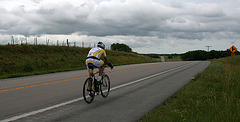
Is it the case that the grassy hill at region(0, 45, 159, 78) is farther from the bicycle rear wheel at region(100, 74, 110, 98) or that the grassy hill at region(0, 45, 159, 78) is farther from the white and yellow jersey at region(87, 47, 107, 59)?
the white and yellow jersey at region(87, 47, 107, 59)

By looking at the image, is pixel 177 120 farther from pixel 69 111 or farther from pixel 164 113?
pixel 69 111

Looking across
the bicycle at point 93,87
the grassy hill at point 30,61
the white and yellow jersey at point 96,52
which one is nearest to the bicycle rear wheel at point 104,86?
the bicycle at point 93,87

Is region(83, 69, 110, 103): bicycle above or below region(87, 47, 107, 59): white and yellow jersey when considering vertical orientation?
below

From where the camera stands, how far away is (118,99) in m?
7.33

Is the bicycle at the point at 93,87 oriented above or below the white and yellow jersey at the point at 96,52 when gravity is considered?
below

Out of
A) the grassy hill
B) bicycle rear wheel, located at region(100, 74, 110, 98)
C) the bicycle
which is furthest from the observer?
the grassy hill

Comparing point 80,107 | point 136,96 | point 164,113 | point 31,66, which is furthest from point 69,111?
point 31,66

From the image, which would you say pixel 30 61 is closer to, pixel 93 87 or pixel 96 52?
pixel 93 87

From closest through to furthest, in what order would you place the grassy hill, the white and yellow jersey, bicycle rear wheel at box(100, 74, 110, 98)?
1. the white and yellow jersey
2. bicycle rear wheel at box(100, 74, 110, 98)
3. the grassy hill

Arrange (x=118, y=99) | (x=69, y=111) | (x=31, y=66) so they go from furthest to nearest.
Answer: (x=31, y=66) < (x=118, y=99) < (x=69, y=111)

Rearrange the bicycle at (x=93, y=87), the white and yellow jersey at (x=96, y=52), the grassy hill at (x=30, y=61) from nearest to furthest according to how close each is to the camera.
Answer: the bicycle at (x=93, y=87) → the white and yellow jersey at (x=96, y=52) → the grassy hill at (x=30, y=61)

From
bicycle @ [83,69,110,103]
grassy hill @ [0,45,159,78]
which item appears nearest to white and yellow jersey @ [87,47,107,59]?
bicycle @ [83,69,110,103]

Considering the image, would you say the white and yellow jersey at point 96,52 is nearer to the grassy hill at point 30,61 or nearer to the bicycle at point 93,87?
the bicycle at point 93,87

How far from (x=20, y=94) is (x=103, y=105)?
11.1 ft
